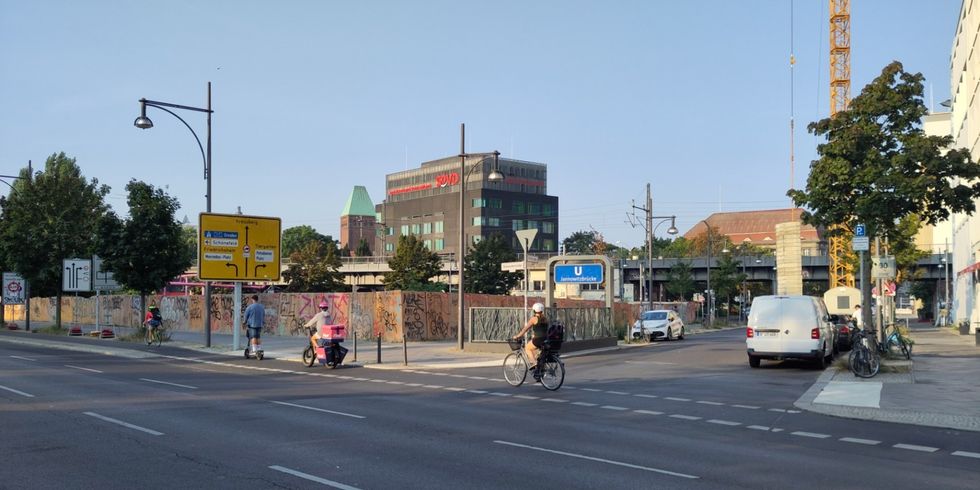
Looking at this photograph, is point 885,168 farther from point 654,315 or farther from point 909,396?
point 654,315

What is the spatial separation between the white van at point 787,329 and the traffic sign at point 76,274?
1291 inches

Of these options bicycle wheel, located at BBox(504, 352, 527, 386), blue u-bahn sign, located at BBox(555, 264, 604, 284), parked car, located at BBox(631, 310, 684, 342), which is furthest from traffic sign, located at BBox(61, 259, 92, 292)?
bicycle wheel, located at BBox(504, 352, 527, 386)

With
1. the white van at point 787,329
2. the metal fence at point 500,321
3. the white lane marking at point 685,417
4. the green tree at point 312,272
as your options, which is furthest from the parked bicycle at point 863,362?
the green tree at point 312,272

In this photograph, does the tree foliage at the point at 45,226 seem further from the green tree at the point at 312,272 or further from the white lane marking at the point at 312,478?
the white lane marking at the point at 312,478

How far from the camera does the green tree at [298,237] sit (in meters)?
143

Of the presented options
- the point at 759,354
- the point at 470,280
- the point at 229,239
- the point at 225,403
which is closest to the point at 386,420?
the point at 225,403

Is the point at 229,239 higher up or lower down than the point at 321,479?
higher up

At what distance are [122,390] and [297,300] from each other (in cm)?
2354

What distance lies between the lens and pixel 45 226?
4459cm

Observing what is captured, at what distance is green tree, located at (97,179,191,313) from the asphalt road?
17600 mm

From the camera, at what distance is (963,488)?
8.25 meters

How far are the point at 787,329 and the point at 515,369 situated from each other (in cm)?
817

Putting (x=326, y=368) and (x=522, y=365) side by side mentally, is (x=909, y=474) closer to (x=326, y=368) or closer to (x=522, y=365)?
(x=522, y=365)

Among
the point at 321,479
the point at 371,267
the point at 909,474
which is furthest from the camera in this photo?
the point at 371,267
